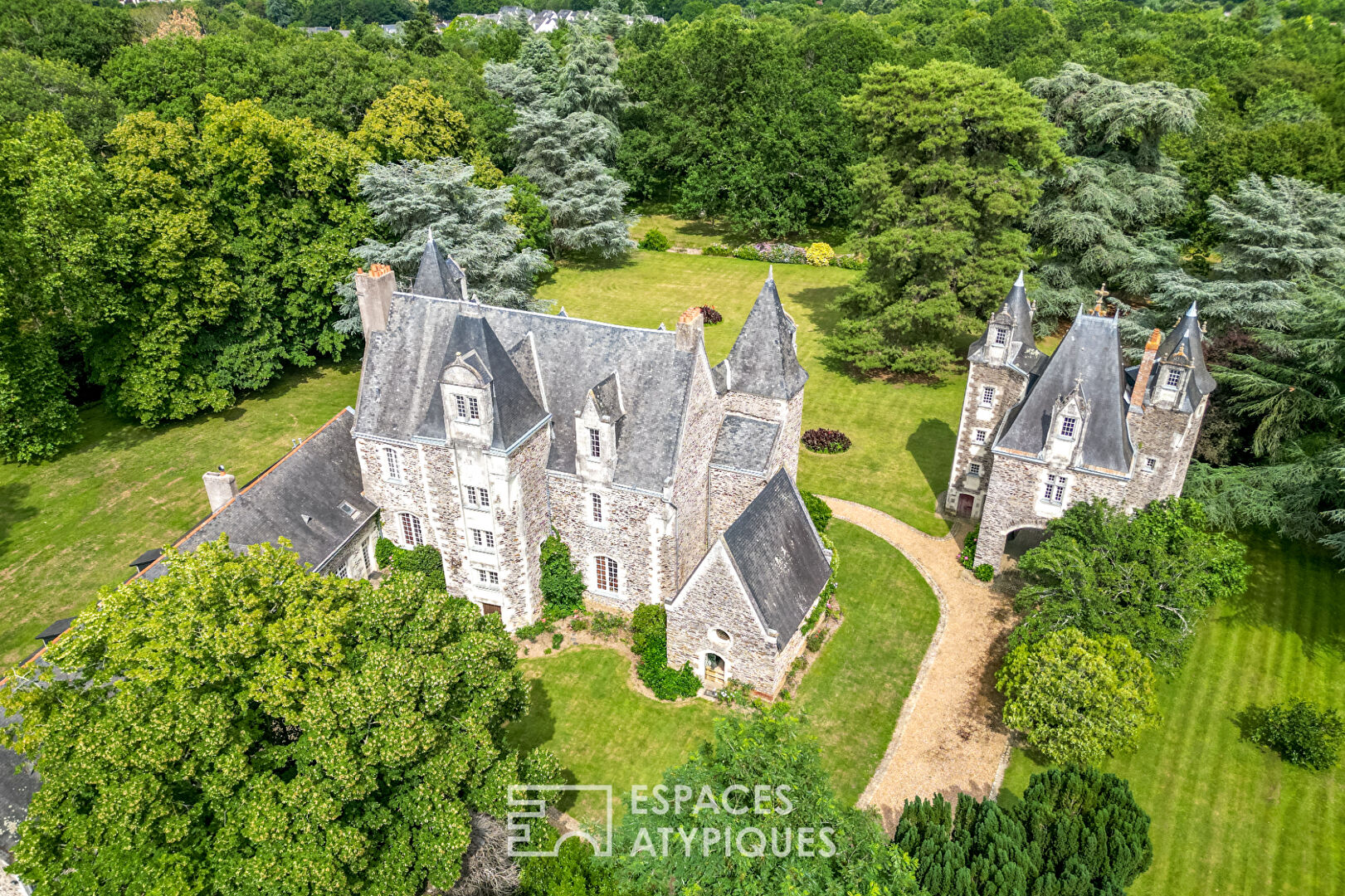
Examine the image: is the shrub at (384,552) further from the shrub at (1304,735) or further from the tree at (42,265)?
the shrub at (1304,735)

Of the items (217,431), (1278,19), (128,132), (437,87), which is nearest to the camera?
(128,132)

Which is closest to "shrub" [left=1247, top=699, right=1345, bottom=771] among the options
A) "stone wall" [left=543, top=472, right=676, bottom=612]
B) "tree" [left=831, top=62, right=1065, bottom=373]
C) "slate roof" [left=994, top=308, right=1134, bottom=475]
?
"slate roof" [left=994, top=308, right=1134, bottom=475]

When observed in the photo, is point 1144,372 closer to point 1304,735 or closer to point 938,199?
point 1304,735

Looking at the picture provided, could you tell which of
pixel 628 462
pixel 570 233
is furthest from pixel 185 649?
pixel 570 233

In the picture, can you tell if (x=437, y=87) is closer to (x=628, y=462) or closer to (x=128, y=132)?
(x=128, y=132)

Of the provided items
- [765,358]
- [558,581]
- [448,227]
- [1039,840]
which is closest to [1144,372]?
[765,358]

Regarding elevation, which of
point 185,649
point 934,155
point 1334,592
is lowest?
point 1334,592
